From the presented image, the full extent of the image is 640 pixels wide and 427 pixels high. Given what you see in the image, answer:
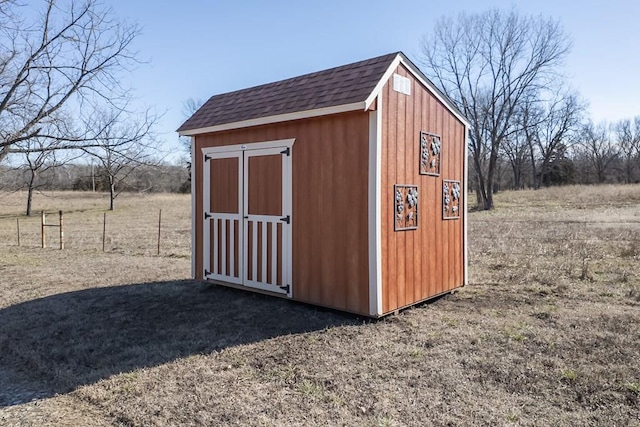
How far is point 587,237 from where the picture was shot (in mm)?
10945

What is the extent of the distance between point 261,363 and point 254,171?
282cm

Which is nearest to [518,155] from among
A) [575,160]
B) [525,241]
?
[575,160]

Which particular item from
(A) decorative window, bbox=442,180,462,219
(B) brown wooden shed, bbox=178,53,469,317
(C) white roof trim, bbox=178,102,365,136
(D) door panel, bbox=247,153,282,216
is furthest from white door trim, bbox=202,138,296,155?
(A) decorative window, bbox=442,180,462,219

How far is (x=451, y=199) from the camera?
6090mm

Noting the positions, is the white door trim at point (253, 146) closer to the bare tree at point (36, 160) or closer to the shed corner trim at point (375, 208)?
the shed corner trim at point (375, 208)

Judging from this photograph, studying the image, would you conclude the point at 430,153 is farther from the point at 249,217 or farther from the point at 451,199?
the point at 249,217

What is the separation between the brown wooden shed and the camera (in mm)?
4809

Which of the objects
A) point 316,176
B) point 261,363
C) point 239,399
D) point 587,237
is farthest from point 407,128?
point 587,237

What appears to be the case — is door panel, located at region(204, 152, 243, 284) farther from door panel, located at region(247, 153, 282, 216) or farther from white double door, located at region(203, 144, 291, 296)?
door panel, located at region(247, 153, 282, 216)

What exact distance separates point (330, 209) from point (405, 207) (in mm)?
870

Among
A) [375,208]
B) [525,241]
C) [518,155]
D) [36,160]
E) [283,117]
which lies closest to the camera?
[375,208]

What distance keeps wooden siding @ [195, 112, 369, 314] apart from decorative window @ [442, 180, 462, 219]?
1643 millimetres

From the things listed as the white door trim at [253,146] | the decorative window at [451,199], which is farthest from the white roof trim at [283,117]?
the decorative window at [451,199]

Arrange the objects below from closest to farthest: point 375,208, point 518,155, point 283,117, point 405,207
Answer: point 375,208 → point 405,207 → point 283,117 → point 518,155
